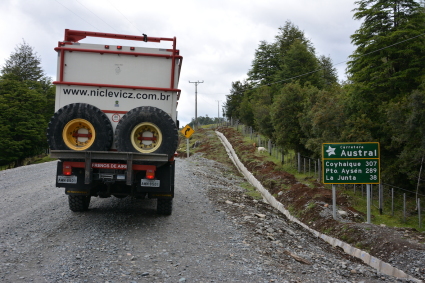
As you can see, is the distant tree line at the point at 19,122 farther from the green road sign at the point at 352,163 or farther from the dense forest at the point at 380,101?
the green road sign at the point at 352,163

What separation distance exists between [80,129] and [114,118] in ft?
2.71

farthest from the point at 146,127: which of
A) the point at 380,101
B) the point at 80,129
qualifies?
the point at 380,101

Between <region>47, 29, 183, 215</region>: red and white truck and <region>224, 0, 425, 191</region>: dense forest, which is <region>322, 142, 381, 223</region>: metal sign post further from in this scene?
<region>47, 29, 183, 215</region>: red and white truck

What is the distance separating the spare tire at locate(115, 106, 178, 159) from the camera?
28.0 feet

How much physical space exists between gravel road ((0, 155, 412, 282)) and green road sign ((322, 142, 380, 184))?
2466 millimetres

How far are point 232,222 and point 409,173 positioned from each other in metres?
8.92

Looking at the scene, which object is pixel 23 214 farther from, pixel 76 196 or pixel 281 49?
pixel 281 49

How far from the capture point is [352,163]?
12.8 m

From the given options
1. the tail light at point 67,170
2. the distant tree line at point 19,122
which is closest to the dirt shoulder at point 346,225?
the tail light at point 67,170

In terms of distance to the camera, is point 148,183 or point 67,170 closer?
point 67,170

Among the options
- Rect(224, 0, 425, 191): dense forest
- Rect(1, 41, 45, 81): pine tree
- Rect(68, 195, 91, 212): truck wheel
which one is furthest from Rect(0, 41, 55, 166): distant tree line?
Rect(68, 195, 91, 212): truck wheel

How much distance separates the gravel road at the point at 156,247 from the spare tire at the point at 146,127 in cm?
195

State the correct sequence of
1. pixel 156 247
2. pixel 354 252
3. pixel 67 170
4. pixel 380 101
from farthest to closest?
pixel 380 101 → pixel 354 252 → pixel 67 170 → pixel 156 247

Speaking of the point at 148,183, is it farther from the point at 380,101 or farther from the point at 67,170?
the point at 380,101
